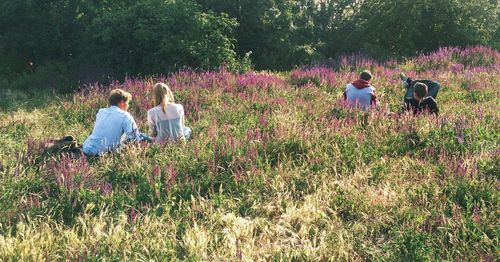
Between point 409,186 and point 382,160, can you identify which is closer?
point 409,186

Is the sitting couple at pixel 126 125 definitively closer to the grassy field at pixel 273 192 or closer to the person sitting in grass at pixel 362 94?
the grassy field at pixel 273 192

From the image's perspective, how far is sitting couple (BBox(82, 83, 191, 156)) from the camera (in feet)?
20.8

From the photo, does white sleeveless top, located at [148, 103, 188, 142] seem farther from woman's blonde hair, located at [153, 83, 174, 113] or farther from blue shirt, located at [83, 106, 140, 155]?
blue shirt, located at [83, 106, 140, 155]

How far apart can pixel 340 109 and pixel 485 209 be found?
12.8 feet

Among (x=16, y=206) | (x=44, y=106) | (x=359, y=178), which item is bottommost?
(x=44, y=106)

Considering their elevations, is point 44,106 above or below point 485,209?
below

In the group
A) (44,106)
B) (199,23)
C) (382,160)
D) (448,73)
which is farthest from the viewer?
(199,23)

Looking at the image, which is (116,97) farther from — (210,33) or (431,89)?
(210,33)

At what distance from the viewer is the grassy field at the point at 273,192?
3990 millimetres

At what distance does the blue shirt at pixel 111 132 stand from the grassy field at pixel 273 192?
15.0 inches

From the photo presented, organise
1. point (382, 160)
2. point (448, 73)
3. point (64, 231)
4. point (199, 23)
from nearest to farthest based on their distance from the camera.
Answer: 1. point (64, 231)
2. point (382, 160)
3. point (448, 73)
4. point (199, 23)

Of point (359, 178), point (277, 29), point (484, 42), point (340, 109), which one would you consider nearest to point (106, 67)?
point (277, 29)

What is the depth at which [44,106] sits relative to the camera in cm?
1008

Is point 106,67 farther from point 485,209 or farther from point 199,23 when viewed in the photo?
point 485,209
